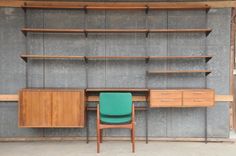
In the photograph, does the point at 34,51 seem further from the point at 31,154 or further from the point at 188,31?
the point at 188,31

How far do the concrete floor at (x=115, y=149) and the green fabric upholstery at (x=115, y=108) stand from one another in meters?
0.48

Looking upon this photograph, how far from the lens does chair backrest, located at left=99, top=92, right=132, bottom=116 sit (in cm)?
364

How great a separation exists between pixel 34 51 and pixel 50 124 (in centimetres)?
129

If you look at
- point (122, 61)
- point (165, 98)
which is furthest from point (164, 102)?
point (122, 61)

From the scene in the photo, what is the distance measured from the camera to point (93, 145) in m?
Answer: 4.01

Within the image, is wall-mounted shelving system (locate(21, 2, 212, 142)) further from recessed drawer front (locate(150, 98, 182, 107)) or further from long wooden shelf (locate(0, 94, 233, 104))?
recessed drawer front (locate(150, 98, 182, 107))

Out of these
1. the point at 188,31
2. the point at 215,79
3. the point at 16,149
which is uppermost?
the point at 188,31

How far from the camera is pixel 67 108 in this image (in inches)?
152

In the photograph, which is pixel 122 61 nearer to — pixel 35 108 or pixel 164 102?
pixel 164 102

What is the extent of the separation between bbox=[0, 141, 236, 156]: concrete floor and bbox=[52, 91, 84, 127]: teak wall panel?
0.38 metres

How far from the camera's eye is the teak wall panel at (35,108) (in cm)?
386

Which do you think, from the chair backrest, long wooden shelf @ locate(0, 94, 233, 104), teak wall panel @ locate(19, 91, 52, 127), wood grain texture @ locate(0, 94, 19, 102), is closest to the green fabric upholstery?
the chair backrest

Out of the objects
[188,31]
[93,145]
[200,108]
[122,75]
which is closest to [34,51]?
[122,75]

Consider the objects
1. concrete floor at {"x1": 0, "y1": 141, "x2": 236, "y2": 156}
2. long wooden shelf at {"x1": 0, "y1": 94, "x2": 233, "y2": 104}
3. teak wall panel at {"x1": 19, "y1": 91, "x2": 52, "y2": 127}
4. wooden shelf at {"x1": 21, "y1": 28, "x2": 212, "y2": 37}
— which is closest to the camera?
concrete floor at {"x1": 0, "y1": 141, "x2": 236, "y2": 156}
